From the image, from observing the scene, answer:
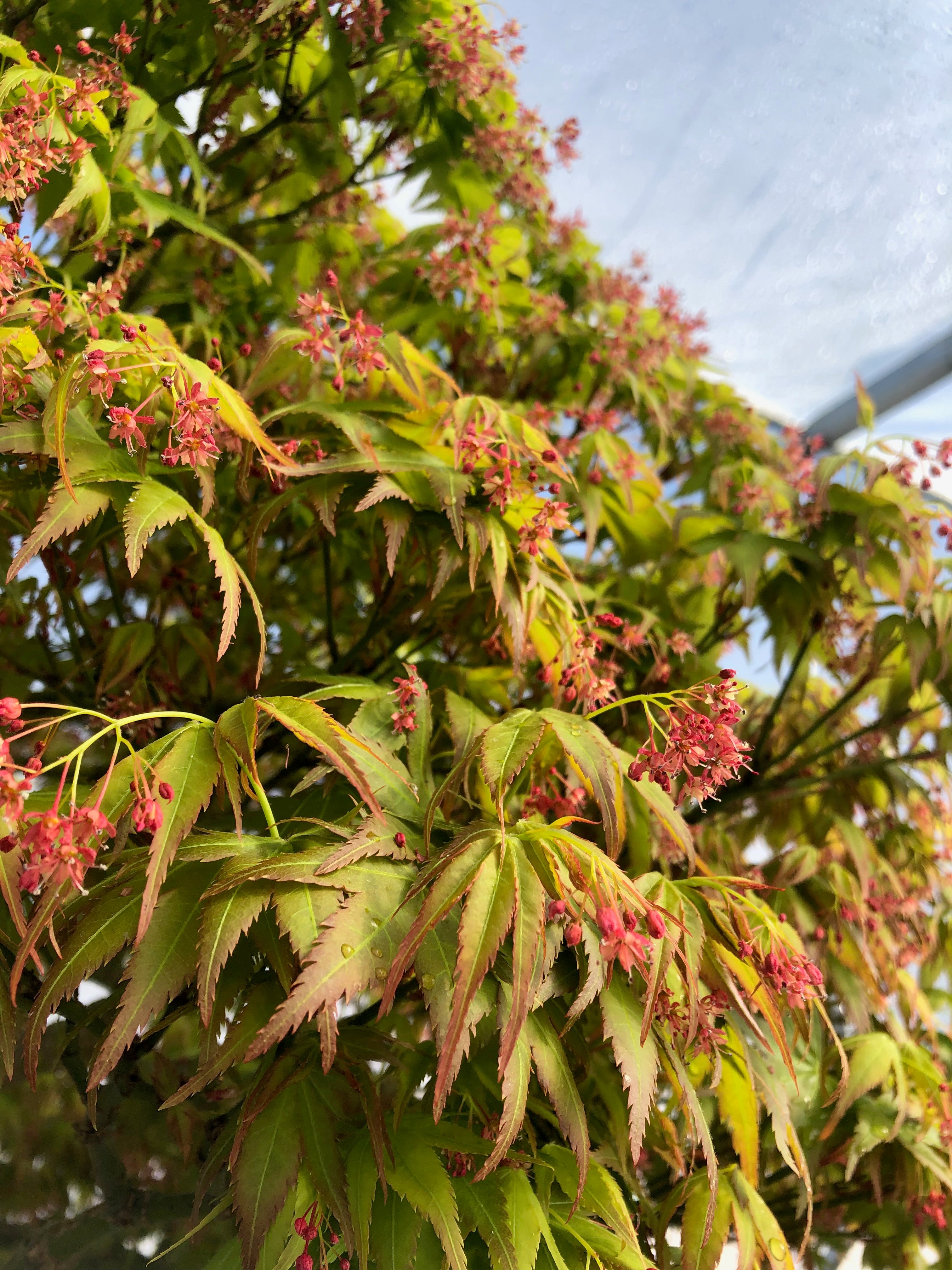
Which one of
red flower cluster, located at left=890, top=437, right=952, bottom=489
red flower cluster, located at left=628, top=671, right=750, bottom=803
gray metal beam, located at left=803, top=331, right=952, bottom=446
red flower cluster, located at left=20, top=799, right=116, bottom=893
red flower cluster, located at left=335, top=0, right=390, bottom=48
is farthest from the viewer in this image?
gray metal beam, located at left=803, top=331, right=952, bottom=446

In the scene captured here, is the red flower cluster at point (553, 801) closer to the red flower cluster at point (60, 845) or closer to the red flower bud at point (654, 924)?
the red flower bud at point (654, 924)

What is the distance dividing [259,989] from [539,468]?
1.49 feet

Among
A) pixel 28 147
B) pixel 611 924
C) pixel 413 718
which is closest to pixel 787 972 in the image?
pixel 611 924

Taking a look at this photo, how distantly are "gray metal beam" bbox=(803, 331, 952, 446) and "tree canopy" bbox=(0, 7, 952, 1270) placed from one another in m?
0.75

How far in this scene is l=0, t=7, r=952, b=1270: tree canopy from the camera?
1.62 feet

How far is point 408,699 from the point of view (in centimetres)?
67

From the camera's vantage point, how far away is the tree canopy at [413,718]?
49 cm

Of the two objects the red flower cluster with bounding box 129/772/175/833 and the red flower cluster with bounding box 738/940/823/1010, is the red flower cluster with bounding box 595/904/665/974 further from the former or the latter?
the red flower cluster with bounding box 129/772/175/833

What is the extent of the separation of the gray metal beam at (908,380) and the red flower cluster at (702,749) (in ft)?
4.12

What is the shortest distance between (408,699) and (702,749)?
0.24 metres

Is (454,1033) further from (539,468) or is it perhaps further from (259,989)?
(539,468)

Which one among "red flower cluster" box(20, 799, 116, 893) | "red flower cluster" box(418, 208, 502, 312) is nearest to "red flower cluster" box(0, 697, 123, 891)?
"red flower cluster" box(20, 799, 116, 893)

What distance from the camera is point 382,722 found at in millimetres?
664

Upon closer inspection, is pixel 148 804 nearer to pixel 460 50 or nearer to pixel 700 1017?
pixel 700 1017
